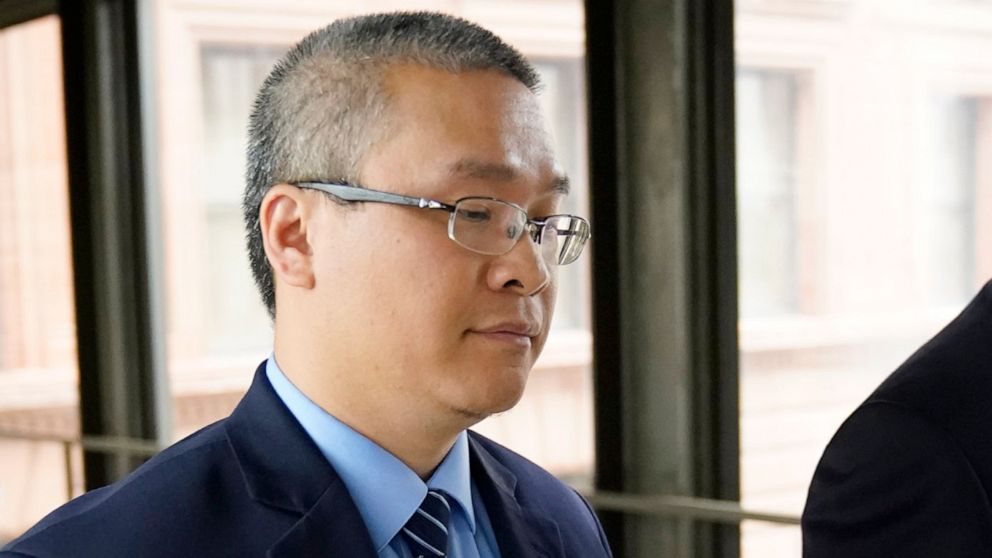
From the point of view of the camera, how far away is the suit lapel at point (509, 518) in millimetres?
1297

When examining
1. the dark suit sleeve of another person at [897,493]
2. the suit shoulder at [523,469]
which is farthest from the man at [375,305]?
the dark suit sleeve of another person at [897,493]

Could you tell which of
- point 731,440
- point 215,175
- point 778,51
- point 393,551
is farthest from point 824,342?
point 215,175

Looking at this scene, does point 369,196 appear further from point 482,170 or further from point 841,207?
point 841,207

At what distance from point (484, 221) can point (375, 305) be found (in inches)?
5.4

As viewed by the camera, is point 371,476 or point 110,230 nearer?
point 371,476

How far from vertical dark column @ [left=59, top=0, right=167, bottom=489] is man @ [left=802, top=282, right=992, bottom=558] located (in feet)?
14.9

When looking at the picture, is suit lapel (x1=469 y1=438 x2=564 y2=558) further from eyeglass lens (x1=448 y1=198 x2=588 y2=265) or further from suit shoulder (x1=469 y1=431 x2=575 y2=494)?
eyeglass lens (x1=448 y1=198 x2=588 y2=265)

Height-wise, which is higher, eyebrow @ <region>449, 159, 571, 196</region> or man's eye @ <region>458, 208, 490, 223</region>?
eyebrow @ <region>449, 159, 571, 196</region>

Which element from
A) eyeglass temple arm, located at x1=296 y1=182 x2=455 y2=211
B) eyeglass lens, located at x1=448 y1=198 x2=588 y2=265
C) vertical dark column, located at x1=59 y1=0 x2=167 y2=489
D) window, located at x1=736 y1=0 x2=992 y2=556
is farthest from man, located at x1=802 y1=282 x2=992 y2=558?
vertical dark column, located at x1=59 y1=0 x2=167 y2=489

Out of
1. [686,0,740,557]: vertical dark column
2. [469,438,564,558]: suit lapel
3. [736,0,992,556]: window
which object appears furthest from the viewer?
[686,0,740,557]: vertical dark column

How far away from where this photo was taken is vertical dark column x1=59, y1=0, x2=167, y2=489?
5301mm

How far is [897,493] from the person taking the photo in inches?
47.4

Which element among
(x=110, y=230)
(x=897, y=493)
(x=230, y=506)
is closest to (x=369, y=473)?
(x=230, y=506)

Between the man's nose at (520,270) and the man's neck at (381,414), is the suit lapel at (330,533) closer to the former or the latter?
the man's neck at (381,414)
